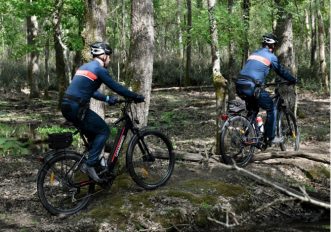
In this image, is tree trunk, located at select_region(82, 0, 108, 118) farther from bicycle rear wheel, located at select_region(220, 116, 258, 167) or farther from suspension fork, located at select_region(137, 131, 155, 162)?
bicycle rear wheel, located at select_region(220, 116, 258, 167)

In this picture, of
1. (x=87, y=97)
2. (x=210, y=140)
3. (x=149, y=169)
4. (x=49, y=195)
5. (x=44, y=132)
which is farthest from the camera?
(x=44, y=132)

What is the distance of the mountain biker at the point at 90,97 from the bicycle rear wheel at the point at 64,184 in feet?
0.64

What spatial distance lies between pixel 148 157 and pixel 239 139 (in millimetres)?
1961

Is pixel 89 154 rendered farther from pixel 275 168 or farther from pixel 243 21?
pixel 243 21

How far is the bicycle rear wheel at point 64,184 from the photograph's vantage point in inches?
252

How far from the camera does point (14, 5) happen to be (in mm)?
17719

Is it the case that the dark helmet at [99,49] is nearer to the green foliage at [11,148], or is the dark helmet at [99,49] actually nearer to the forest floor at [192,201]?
the forest floor at [192,201]

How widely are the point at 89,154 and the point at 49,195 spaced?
39.6 inches

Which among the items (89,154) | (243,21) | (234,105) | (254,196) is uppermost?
(243,21)

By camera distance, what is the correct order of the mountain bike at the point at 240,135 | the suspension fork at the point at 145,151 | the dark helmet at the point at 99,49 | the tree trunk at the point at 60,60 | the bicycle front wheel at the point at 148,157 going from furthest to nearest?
the tree trunk at the point at 60,60
the mountain bike at the point at 240,135
the suspension fork at the point at 145,151
the bicycle front wheel at the point at 148,157
the dark helmet at the point at 99,49

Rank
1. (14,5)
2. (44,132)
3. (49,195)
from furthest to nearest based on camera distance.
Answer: (14,5) < (44,132) < (49,195)

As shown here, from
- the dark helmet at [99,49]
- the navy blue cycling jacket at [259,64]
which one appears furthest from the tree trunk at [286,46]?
the dark helmet at [99,49]

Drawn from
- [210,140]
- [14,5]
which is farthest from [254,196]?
[14,5]

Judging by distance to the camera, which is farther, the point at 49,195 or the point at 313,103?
the point at 313,103
